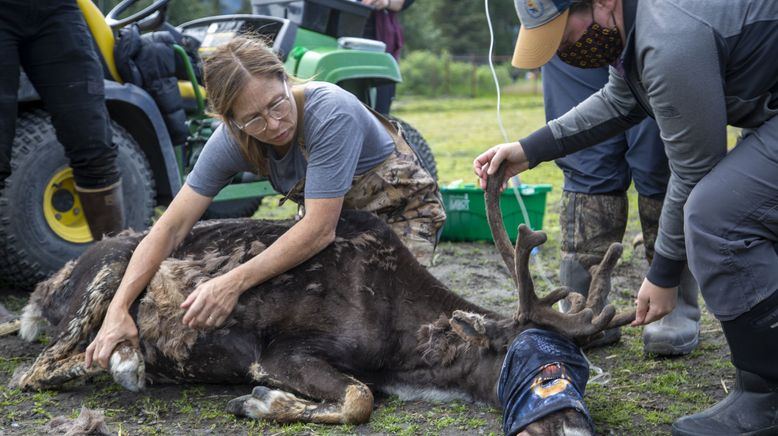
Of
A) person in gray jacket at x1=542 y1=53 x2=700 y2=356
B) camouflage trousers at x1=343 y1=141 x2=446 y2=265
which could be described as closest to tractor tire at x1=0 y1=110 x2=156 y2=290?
camouflage trousers at x1=343 y1=141 x2=446 y2=265

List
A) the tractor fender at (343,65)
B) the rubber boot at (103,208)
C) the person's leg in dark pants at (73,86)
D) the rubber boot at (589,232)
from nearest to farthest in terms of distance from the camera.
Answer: the rubber boot at (589,232) → the person's leg in dark pants at (73,86) → the rubber boot at (103,208) → the tractor fender at (343,65)

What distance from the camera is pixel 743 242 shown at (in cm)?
329

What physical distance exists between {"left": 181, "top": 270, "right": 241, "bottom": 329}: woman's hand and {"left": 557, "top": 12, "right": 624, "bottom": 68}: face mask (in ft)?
5.81

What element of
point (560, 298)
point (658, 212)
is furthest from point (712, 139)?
point (658, 212)

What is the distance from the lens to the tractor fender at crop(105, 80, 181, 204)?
636cm

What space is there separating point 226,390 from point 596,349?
1914mm

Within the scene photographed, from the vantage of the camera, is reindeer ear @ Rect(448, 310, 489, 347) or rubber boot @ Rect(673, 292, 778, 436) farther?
reindeer ear @ Rect(448, 310, 489, 347)

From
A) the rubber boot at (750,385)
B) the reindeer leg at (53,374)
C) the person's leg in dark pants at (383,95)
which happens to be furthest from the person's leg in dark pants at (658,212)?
the person's leg in dark pants at (383,95)

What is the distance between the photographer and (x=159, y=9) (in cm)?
680

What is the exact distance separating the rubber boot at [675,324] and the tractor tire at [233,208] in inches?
180

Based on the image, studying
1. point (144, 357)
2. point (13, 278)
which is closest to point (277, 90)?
point (144, 357)

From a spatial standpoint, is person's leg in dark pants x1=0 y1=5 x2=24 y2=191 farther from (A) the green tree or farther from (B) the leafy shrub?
(A) the green tree

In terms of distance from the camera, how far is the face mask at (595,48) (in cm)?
329

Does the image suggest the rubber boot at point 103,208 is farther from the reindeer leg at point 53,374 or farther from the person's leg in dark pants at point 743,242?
the person's leg in dark pants at point 743,242
